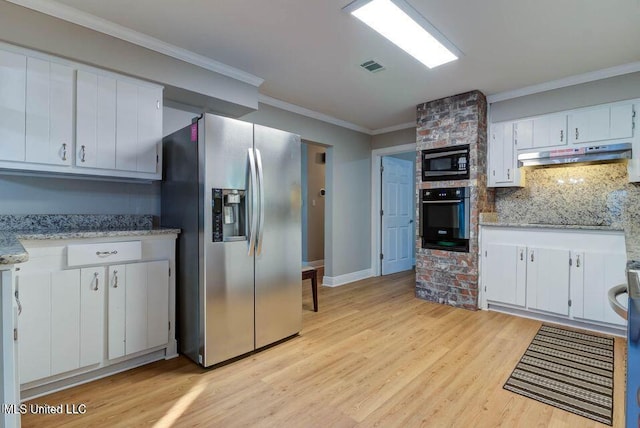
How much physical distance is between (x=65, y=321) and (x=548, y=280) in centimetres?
407

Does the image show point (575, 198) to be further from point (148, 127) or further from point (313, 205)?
point (148, 127)

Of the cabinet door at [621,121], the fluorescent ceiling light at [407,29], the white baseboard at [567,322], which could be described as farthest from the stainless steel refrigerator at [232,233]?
the cabinet door at [621,121]

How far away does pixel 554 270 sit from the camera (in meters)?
3.10

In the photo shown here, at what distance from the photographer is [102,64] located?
224 cm

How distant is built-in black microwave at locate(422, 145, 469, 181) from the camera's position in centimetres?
362

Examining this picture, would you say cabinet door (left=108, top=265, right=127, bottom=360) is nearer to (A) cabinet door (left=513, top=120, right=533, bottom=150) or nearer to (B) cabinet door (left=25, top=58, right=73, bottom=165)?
(B) cabinet door (left=25, top=58, right=73, bottom=165)

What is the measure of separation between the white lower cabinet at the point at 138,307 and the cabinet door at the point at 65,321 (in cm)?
18

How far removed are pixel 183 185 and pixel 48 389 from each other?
1530 mm

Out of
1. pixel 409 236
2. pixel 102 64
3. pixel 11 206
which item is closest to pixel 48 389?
pixel 11 206

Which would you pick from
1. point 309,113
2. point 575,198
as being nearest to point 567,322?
point 575,198

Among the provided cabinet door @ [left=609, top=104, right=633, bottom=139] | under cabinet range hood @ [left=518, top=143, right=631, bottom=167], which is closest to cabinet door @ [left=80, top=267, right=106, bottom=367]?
under cabinet range hood @ [left=518, top=143, right=631, bottom=167]

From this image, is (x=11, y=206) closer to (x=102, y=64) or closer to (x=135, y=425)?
(x=102, y=64)

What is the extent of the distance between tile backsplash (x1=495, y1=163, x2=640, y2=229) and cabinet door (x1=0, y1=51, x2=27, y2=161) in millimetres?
4608

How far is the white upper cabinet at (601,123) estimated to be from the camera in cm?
294
